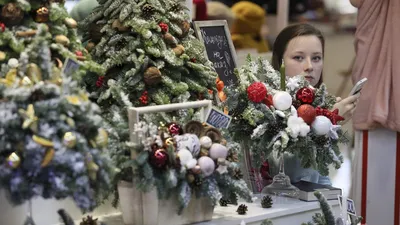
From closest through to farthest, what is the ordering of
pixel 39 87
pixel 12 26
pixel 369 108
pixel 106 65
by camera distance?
pixel 39 87 → pixel 12 26 → pixel 106 65 → pixel 369 108

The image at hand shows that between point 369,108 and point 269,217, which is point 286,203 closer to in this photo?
point 269,217

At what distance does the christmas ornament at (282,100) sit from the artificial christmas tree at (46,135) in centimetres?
83

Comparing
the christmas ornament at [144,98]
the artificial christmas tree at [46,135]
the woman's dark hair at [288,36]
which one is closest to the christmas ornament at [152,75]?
the christmas ornament at [144,98]

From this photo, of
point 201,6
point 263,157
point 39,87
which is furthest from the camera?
point 201,6

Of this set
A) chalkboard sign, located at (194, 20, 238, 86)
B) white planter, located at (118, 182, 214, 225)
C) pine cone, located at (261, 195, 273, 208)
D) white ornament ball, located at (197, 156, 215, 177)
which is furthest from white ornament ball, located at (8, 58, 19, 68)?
chalkboard sign, located at (194, 20, 238, 86)

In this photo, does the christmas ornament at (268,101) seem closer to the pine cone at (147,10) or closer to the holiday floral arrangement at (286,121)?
the holiday floral arrangement at (286,121)

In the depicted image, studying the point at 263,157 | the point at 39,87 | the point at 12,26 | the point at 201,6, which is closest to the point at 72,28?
the point at 12,26

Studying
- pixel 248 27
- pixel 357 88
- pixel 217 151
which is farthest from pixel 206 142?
pixel 248 27

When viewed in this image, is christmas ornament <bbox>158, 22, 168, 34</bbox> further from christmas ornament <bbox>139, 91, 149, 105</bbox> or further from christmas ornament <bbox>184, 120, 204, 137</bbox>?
christmas ornament <bbox>184, 120, 204, 137</bbox>

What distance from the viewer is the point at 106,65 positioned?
2.56m

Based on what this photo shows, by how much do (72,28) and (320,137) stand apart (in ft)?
3.11

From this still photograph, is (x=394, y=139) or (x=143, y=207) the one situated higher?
(x=143, y=207)

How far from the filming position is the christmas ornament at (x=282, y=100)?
2.66 metres

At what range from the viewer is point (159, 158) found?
86.7 inches
